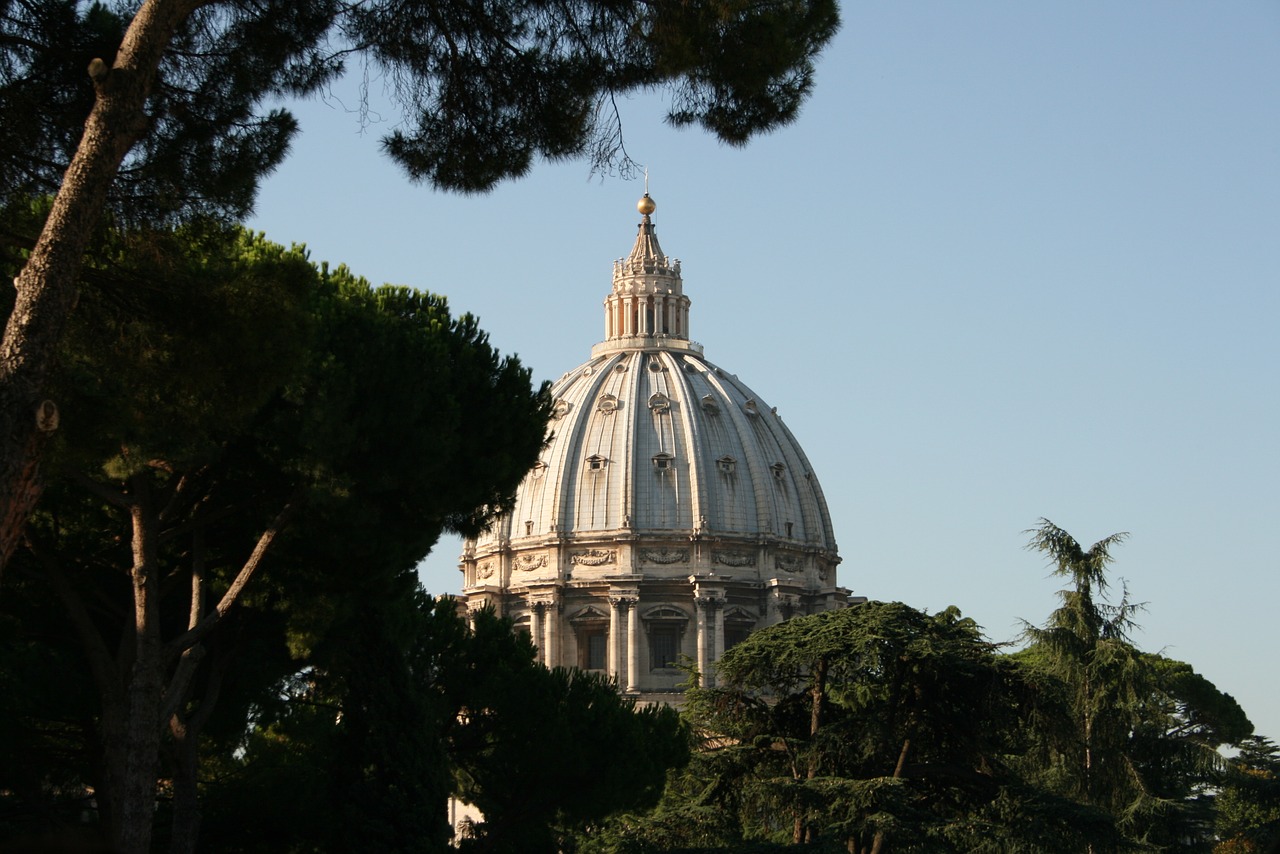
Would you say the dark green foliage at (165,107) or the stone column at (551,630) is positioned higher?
the stone column at (551,630)

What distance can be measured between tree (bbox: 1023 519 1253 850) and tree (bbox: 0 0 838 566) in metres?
16.6

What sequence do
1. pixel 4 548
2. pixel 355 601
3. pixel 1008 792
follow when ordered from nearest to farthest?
pixel 4 548 → pixel 355 601 → pixel 1008 792

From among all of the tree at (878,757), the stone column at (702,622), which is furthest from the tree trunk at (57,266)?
the stone column at (702,622)

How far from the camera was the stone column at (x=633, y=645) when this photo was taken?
68.4 metres

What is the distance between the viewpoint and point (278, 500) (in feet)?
48.5

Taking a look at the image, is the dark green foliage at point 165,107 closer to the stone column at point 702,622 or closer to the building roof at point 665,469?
the stone column at point 702,622

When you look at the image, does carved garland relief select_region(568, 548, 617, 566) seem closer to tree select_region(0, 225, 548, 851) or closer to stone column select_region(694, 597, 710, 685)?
stone column select_region(694, 597, 710, 685)

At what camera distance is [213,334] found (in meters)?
10.3

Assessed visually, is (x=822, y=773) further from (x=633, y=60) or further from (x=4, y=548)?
(x=4, y=548)

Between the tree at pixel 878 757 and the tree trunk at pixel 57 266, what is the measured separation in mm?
15115

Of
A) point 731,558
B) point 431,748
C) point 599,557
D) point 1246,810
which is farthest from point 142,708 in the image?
point 731,558

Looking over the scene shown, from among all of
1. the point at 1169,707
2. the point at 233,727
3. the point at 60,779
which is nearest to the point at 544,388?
the point at 233,727

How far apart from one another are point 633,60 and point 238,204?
2.38 meters

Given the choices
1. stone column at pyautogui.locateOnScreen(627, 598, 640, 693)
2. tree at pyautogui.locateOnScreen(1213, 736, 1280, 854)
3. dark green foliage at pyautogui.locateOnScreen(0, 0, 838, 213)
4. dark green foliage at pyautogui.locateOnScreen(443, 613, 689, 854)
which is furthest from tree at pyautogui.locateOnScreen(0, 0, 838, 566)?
stone column at pyautogui.locateOnScreen(627, 598, 640, 693)
